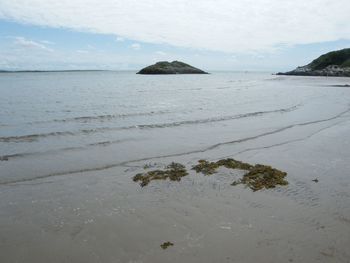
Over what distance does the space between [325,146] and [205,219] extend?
9277 mm

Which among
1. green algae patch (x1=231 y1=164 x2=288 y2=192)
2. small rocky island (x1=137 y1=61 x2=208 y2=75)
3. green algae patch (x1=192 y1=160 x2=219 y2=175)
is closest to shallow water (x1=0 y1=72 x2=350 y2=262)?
green algae patch (x1=231 y1=164 x2=288 y2=192)

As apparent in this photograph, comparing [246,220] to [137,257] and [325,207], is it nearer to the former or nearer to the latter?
[325,207]

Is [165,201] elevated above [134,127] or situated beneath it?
situated beneath

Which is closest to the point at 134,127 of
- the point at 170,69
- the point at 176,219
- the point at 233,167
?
the point at 233,167

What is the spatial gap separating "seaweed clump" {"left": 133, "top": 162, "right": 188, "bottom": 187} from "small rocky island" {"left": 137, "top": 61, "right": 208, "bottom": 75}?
153641 millimetres

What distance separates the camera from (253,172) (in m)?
10.3

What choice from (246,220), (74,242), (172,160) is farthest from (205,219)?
(172,160)

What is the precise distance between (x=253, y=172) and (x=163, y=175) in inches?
111

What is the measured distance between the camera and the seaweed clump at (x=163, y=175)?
974 centimetres

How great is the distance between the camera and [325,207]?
772 centimetres

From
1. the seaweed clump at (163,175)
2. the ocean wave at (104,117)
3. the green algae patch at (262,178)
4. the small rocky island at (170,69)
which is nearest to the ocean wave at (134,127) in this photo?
the ocean wave at (104,117)

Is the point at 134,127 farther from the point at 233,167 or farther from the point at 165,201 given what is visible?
the point at 165,201

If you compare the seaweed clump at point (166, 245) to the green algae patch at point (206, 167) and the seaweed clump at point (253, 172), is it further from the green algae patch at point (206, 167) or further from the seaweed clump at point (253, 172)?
the green algae patch at point (206, 167)

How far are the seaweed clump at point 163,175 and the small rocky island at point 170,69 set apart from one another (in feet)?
504
